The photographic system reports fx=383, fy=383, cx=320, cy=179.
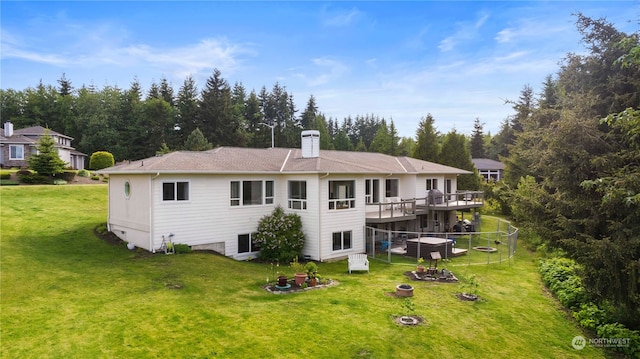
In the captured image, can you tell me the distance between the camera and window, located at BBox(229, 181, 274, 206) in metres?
19.0

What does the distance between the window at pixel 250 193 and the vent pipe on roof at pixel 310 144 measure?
10.8 feet

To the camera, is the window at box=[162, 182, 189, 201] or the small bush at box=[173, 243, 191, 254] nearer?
the small bush at box=[173, 243, 191, 254]

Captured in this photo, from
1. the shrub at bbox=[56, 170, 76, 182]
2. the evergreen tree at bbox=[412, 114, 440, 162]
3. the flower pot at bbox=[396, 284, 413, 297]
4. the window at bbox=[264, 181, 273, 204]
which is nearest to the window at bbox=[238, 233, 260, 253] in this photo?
the window at bbox=[264, 181, 273, 204]

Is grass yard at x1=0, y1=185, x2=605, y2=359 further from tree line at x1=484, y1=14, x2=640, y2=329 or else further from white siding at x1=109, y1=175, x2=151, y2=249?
tree line at x1=484, y1=14, x2=640, y2=329

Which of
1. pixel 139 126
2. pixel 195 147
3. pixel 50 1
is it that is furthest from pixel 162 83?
pixel 50 1

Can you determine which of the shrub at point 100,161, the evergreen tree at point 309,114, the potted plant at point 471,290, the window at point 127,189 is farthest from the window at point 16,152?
the potted plant at point 471,290

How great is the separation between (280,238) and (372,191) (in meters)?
7.65

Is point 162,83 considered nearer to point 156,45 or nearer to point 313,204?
point 156,45

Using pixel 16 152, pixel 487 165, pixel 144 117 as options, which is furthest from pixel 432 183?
pixel 144 117

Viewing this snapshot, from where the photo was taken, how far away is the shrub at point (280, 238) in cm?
1831

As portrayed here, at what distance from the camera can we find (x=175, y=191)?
1723 cm

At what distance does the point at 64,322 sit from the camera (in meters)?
9.77

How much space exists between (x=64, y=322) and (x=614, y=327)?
15.3 metres

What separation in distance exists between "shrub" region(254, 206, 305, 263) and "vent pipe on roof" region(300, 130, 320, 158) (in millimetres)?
4558
